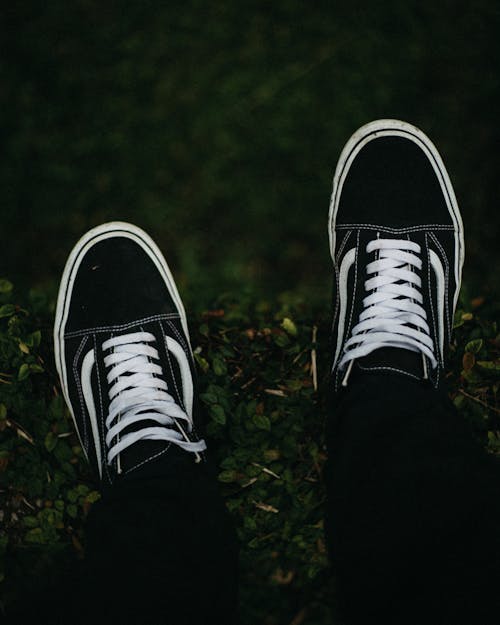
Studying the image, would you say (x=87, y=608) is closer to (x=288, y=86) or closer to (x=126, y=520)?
(x=126, y=520)

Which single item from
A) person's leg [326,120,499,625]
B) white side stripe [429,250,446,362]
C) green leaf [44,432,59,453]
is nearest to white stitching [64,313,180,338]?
green leaf [44,432,59,453]

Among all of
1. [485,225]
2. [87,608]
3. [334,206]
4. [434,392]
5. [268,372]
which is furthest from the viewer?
[485,225]

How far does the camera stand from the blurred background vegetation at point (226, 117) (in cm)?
167

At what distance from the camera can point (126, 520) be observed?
1.03m

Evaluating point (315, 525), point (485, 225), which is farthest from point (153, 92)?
point (315, 525)

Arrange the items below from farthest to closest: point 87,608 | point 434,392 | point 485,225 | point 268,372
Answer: point 485,225 → point 268,372 → point 434,392 → point 87,608

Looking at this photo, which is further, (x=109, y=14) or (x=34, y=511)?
(x=109, y=14)

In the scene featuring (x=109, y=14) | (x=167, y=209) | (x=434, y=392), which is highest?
(x=109, y=14)

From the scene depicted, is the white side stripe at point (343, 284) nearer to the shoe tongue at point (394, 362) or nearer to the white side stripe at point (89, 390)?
the shoe tongue at point (394, 362)

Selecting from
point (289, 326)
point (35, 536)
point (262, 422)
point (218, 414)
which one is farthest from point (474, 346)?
point (35, 536)

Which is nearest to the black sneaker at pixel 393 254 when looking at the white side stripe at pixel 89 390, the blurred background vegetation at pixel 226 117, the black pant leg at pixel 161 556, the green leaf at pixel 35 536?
the blurred background vegetation at pixel 226 117

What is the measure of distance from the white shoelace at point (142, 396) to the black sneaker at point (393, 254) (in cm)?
41

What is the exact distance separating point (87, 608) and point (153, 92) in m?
1.57

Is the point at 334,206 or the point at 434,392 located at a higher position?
the point at 334,206
